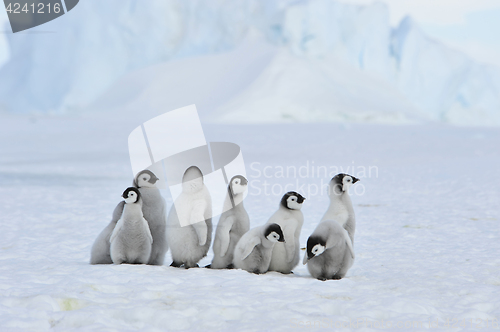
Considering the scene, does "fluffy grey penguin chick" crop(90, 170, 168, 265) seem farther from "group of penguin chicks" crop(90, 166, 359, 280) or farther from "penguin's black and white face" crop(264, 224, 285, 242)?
"penguin's black and white face" crop(264, 224, 285, 242)

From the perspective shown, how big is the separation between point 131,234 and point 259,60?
23.0 m

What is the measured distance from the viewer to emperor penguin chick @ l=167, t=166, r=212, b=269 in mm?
2666

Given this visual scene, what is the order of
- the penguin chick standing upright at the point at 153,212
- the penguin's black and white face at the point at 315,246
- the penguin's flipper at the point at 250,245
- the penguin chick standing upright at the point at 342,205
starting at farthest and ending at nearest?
the penguin chick standing upright at the point at 342,205, the penguin chick standing upright at the point at 153,212, the penguin's flipper at the point at 250,245, the penguin's black and white face at the point at 315,246

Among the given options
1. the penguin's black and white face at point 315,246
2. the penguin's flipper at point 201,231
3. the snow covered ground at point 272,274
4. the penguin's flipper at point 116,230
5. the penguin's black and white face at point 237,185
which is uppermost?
the penguin's black and white face at point 237,185

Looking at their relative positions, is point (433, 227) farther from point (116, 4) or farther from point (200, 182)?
point (116, 4)

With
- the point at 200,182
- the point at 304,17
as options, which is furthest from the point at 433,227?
the point at 304,17

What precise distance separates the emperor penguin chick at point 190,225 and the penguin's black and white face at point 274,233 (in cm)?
36

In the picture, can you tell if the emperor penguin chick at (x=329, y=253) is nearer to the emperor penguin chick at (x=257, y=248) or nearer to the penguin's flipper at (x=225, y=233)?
the emperor penguin chick at (x=257, y=248)

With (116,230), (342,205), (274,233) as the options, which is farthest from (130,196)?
(342,205)

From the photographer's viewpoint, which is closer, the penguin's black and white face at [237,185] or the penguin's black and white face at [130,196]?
the penguin's black and white face at [130,196]

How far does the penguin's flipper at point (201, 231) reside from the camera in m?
2.62

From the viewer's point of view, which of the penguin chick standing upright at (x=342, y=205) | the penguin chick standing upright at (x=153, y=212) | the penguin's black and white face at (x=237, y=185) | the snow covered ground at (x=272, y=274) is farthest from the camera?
the penguin chick standing upright at (x=342, y=205)

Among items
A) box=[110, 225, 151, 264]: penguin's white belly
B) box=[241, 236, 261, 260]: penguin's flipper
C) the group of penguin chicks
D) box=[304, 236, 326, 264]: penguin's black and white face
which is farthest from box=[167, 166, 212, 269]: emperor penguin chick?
box=[304, 236, 326, 264]: penguin's black and white face

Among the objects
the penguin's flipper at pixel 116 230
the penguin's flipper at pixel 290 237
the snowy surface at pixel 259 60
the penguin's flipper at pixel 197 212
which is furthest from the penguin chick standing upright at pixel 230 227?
the snowy surface at pixel 259 60
